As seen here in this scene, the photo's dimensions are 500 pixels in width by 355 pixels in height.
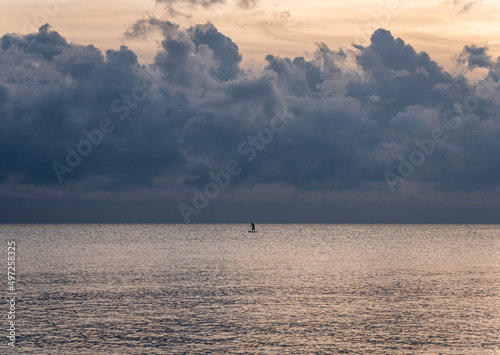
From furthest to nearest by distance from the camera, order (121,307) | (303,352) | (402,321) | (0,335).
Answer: (121,307)
(402,321)
(0,335)
(303,352)

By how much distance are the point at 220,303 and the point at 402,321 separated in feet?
83.1

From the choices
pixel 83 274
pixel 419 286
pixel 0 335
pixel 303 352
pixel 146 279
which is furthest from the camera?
pixel 83 274

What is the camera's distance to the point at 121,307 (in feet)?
256

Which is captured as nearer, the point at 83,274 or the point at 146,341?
the point at 146,341

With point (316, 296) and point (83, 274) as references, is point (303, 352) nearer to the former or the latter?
point (316, 296)

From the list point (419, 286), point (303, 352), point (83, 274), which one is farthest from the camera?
point (83, 274)

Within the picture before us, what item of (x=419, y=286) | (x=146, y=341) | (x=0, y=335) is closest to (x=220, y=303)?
(x=146, y=341)

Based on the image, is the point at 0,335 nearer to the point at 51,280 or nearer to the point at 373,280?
the point at 51,280

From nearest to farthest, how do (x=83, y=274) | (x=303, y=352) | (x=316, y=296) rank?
1. (x=303, y=352)
2. (x=316, y=296)
3. (x=83, y=274)

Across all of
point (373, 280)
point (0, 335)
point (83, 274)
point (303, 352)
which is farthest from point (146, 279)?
point (303, 352)

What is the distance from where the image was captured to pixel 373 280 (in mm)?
114562

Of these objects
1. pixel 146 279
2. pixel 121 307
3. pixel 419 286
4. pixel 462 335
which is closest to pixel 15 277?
pixel 146 279

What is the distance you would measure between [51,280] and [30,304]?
31.0 metres

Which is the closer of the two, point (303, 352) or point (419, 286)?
point (303, 352)
